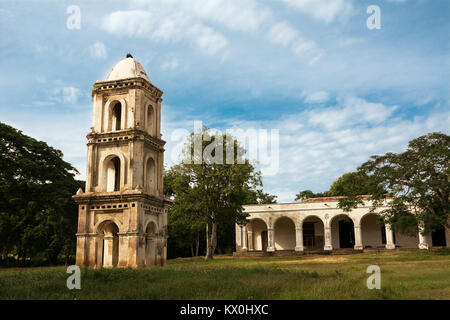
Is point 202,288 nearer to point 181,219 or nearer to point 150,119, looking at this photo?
point 150,119

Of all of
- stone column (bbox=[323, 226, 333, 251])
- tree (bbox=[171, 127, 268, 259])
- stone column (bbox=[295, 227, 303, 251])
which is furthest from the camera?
stone column (bbox=[295, 227, 303, 251])

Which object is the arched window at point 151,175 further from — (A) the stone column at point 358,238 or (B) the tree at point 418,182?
(A) the stone column at point 358,238

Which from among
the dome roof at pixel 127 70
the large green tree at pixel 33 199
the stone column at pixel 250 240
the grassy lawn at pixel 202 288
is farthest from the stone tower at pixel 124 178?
the stone column at pixel 250 240

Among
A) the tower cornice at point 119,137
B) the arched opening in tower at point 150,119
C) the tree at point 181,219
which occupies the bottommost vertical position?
the tree at point 181,219

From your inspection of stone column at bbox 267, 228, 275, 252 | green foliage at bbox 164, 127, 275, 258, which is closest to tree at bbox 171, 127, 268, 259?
green foliage at bbox 164, 127, 275, 258

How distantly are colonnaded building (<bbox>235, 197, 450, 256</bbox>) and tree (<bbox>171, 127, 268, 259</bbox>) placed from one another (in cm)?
614

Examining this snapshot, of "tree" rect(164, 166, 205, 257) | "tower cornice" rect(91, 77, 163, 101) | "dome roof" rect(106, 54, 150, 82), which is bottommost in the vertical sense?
"tree" rect(164, 166, 205, 257)

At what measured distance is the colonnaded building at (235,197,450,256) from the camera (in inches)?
1649

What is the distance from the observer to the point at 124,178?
827 inches

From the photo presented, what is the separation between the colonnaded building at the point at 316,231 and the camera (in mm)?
41875

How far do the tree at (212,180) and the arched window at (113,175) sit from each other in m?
13.8

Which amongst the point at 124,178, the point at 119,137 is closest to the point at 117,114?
the point at 119,137

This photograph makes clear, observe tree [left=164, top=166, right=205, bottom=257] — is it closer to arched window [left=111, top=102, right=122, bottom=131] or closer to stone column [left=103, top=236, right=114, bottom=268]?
arched window [left=111, top=102, right=122, bottom=131]

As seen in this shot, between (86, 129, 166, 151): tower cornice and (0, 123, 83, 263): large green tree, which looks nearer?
(86, 129, 166, 151): tower cornice
